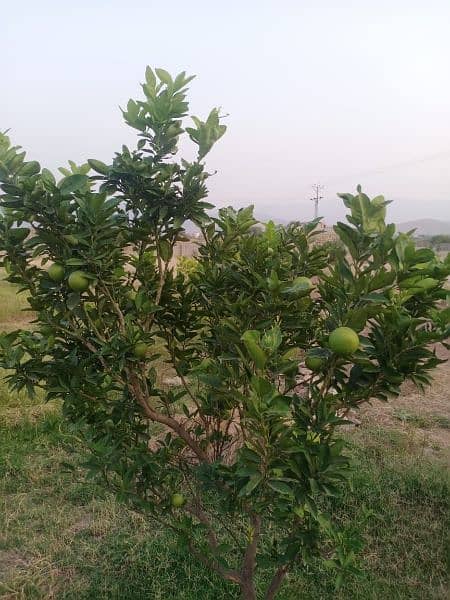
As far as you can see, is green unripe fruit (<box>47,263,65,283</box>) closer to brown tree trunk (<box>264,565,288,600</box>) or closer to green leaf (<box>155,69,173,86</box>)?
green leaf (<box>155,69,173,86</box>)

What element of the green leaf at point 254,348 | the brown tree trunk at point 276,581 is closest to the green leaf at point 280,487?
the green leaf at point 254,348

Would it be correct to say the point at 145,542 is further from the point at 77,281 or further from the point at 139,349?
the point at 77,281

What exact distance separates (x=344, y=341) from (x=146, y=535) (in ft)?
7.52

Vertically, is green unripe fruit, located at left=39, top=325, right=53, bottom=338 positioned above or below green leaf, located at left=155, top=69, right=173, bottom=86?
below

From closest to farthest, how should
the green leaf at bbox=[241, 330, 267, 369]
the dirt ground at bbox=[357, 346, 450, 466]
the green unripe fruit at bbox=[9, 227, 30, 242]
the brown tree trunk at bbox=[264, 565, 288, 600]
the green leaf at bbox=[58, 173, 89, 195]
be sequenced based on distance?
1. the green leaf at bbox=[241, 330, 267, 369]
2. the green leaf at bbox=[58, 173, 89, 195]
3. the green unripe fruit at bbox=[9, 227, 30, 242]
4. the brown tree trunk at bbox=[264, 565, 288, 600]
5. the dirt ground at bbox=[357, 346, 450, 466]

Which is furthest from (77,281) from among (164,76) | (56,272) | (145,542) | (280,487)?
(145,542)

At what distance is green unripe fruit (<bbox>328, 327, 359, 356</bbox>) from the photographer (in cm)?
128

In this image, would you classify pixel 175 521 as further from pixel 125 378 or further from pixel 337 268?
pixel 337 268

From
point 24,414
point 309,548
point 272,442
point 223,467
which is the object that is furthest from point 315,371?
point 24,414

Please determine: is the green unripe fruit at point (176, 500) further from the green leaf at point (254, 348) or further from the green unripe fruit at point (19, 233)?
the green unripe fruit at point (19, 233)

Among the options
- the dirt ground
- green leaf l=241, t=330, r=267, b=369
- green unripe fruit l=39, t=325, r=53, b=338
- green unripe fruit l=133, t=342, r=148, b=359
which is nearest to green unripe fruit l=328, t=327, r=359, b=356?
green leaf l=241, t=330, r=267, b=369

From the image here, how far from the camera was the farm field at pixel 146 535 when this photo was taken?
2.64 meters

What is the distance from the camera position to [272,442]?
1.38m

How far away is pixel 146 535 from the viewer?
119 inches
